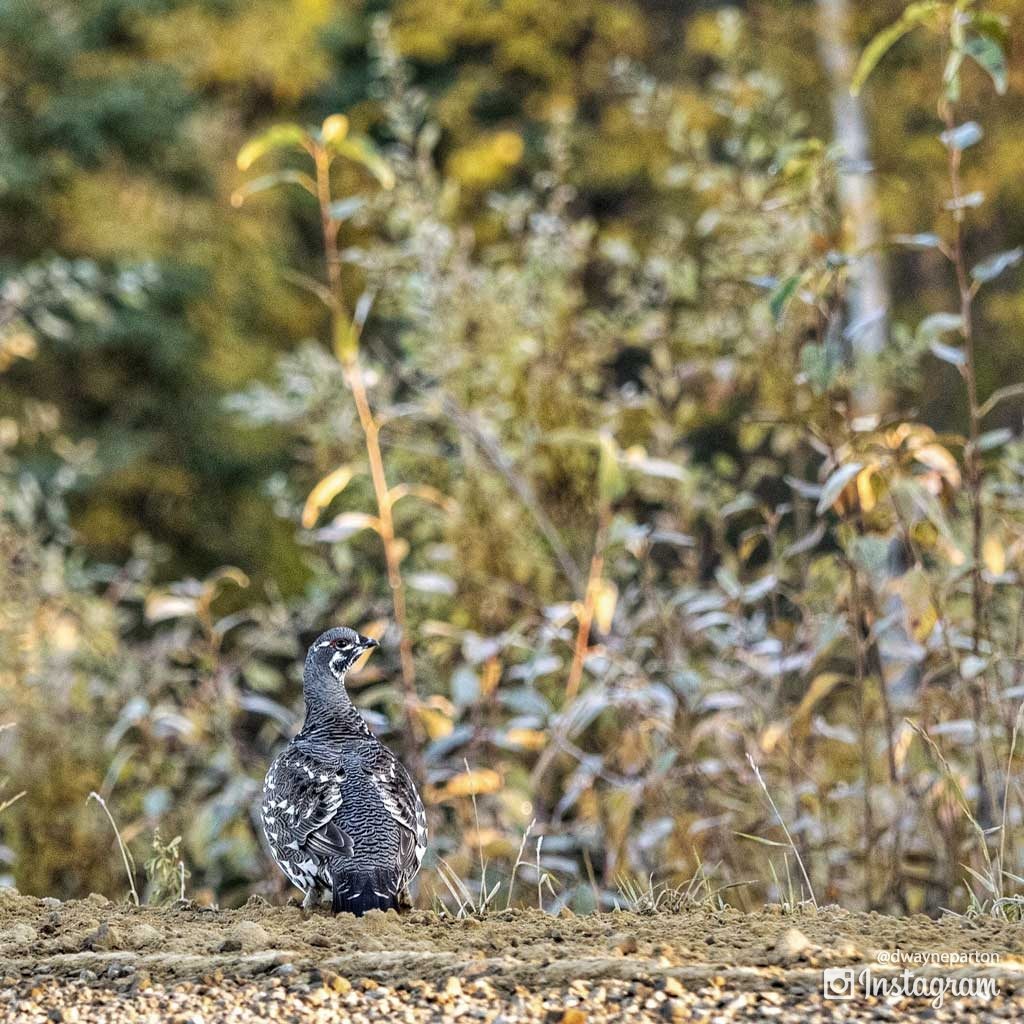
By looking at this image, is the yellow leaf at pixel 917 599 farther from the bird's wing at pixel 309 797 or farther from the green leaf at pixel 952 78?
the bird's wing at pixel 309 797

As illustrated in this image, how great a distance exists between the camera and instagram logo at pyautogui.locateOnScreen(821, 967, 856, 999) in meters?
3.19

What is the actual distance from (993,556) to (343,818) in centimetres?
215

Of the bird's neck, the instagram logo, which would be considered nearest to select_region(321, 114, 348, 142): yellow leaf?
the bird's neck

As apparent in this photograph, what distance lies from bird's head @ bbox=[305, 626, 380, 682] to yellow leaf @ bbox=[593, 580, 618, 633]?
45.7 inches

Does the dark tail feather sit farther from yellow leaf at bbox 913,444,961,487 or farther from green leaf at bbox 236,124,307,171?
green leaf at bbox 236,124,307,171

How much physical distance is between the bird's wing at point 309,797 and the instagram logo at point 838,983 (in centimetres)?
136

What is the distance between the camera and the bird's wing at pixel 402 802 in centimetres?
418

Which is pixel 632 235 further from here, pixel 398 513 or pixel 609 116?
pixel 398 513

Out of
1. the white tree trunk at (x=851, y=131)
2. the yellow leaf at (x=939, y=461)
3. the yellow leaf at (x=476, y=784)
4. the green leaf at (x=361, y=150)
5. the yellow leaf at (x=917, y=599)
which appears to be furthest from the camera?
the white tree trunk at (x=851, y=131)

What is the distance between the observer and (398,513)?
7.52 meters

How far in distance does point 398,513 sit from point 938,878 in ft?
10.7

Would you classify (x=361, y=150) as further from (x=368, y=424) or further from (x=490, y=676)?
(x=490, y=676)

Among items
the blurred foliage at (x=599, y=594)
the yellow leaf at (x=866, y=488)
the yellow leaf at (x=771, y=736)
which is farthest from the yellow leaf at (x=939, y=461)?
the yellow leaf at (x=771, y=736)

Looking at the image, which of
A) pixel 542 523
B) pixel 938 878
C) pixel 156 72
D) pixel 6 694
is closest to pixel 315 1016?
pixel 938 878
